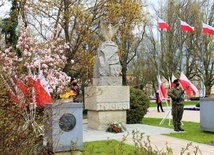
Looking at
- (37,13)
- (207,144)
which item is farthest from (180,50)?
(207,144)

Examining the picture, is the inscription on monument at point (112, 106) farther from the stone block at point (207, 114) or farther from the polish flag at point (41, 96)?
the polish flag at point (41, 96)

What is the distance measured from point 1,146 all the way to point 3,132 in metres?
0.20

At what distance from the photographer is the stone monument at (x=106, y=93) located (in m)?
12.8

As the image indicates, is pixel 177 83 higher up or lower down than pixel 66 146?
higher up

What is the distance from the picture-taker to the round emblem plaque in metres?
8.62

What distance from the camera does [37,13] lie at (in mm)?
19891

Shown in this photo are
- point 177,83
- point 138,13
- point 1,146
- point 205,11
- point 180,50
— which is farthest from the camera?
point 205,11

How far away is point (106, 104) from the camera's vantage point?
12.8 meters

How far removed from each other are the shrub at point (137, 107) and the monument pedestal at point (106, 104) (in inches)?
93.0

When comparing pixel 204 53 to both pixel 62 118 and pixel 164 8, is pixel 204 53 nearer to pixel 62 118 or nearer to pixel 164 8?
pixel 164 8

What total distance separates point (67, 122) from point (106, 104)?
14.0ft

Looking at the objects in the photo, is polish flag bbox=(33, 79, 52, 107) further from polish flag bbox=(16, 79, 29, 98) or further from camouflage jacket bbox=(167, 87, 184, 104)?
camouflage jacket bbox=(167, 87, 184, 104)

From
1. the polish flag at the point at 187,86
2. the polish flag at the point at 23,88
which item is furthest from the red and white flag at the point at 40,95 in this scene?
the polish flag at the point at 187,86

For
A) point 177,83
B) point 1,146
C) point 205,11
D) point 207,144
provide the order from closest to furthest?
point 1,146 < point 207,144 < point 177,83 < point 205,11
